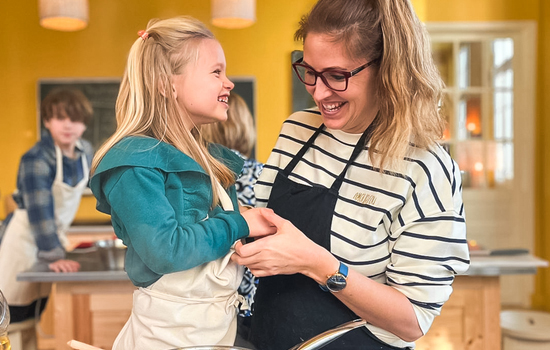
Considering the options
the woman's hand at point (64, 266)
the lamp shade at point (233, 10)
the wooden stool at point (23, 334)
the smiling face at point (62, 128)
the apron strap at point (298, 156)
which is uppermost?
the lamp shade at point (233, 10)

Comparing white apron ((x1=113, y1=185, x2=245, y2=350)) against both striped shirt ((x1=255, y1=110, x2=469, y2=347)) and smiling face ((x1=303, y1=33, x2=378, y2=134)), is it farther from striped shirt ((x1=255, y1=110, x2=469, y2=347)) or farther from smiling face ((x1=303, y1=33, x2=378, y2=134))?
smiling face ((x1=303, y1=33, x2=378, y2=134))

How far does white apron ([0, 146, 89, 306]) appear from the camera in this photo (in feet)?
8.85

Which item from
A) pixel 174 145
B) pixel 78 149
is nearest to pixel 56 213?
pixel 78 149

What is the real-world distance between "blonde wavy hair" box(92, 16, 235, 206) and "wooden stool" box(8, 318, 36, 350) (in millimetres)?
1829

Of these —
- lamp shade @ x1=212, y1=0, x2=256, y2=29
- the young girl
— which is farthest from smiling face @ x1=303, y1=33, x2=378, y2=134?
lamp shade @ x1=212, y1=0, x2=256, y2=29

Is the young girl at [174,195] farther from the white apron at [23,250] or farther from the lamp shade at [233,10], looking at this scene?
the lamp shade at [233,10]

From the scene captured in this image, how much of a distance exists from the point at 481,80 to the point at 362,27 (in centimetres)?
430

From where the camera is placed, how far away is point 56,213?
10.2 ft

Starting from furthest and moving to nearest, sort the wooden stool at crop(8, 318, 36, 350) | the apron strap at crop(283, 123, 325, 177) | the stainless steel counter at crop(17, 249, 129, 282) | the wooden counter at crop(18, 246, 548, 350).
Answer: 1. the wooden stool at crop(8, 318, 36, 350)
2. the wooden counter at crop(18, 246, 548, 350)
3. the stainless steel counter at crop(17, 249, 129, 282)
4. the apron strap at crop(283, 123, 325, 177)

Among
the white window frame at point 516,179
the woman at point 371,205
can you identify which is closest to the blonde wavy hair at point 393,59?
the woman at point 371,205

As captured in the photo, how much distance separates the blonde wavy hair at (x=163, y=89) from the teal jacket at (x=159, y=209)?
0.07 metres

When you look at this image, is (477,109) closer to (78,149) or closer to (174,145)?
(78,149)

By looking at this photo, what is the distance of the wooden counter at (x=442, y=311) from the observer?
2.42m

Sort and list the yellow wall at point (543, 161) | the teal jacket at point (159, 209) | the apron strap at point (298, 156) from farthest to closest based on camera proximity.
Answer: the yellow wall at point (543, 161), the apron strap at point (298, 156), the teal jacket at point (159, 209)
